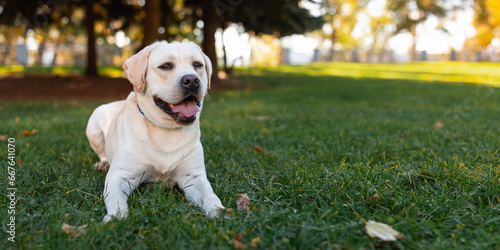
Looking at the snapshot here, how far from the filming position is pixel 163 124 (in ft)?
9.66

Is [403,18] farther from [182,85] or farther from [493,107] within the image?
[182,85]

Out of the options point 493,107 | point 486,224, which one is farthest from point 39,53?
point 486,224

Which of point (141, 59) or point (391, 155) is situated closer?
point (141, 59)

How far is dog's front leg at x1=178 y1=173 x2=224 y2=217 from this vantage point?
8.27ft

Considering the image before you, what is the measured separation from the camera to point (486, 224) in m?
2.19

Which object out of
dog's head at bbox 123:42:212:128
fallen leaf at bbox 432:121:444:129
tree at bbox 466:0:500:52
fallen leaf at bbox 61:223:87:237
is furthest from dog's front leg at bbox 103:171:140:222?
tree at bbox 466:0:500:52

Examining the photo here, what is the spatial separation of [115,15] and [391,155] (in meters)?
15.7

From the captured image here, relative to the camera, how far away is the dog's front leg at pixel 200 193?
252cm

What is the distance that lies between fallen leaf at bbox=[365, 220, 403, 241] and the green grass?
0.12 feet

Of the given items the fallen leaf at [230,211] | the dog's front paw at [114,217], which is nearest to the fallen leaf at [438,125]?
the fallen leaf at [230,211]

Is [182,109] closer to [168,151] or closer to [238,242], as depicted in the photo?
[168,151]

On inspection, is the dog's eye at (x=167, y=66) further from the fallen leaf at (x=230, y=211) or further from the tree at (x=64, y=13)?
the tree at (x=64, y=13)

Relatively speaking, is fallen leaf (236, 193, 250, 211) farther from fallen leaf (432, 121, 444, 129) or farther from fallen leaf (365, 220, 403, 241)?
fallen leaf (432, 121, 444, 129)

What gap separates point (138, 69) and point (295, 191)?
1.48 m
